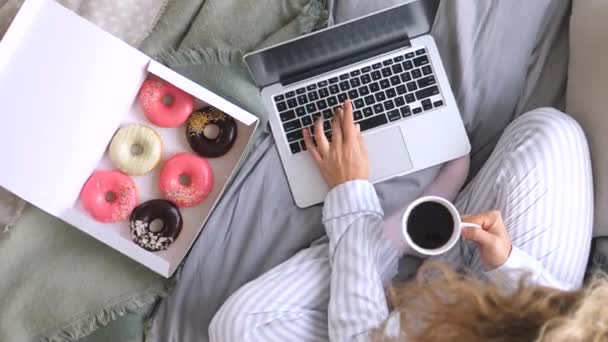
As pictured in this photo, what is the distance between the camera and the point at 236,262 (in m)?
0.88

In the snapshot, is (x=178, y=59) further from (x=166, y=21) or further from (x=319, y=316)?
(x=319, y=316)

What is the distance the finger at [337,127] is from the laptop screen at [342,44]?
0.08 metres

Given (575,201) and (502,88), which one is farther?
(502,88)

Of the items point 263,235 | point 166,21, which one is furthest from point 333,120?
point 166,21

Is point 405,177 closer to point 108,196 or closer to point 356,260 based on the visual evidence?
point 356,260

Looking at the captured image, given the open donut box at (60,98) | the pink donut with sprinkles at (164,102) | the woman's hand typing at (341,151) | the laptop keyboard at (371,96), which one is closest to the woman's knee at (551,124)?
the laptop keyboard at (371,96)

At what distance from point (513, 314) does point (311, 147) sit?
40cm

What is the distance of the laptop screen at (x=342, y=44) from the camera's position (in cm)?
81

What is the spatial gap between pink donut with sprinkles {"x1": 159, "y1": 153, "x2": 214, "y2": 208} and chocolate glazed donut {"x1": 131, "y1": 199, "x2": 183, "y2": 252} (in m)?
0.02

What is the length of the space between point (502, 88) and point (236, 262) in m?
0.50

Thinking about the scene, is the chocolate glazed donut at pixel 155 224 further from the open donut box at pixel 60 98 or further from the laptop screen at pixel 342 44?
the laptop screen at pixel 342 44

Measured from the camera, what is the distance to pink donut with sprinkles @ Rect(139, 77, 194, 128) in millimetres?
A: 820

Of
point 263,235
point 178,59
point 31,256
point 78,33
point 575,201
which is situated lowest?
point 575,201

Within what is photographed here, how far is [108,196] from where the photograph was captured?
831 millimetres
